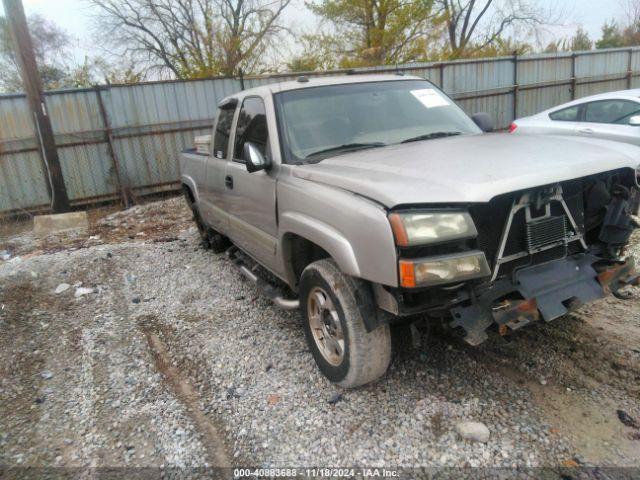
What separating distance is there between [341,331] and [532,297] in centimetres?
107

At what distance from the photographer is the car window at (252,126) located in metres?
3.72

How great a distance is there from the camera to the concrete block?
8328 mm

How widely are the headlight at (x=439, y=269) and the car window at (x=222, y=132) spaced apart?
281cm

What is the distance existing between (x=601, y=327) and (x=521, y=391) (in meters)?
1.08

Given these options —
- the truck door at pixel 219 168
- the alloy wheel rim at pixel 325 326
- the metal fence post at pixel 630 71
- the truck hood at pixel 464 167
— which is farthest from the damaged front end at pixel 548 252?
the metal fence post at pixel 630 71

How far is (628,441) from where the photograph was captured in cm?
242

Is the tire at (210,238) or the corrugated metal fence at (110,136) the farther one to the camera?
the corrugated metal fence at (110,136)

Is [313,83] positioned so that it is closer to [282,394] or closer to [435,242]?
[435,242]

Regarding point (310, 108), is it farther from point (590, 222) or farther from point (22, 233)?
point (22, 233)

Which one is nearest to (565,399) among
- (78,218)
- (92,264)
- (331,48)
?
(92,264)

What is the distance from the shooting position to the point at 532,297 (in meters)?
2.46

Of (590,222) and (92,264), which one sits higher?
(590,222)

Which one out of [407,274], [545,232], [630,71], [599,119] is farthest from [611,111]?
[630,71]

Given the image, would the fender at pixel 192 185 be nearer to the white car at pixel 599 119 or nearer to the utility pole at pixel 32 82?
the utility pole at pixel 32 82
